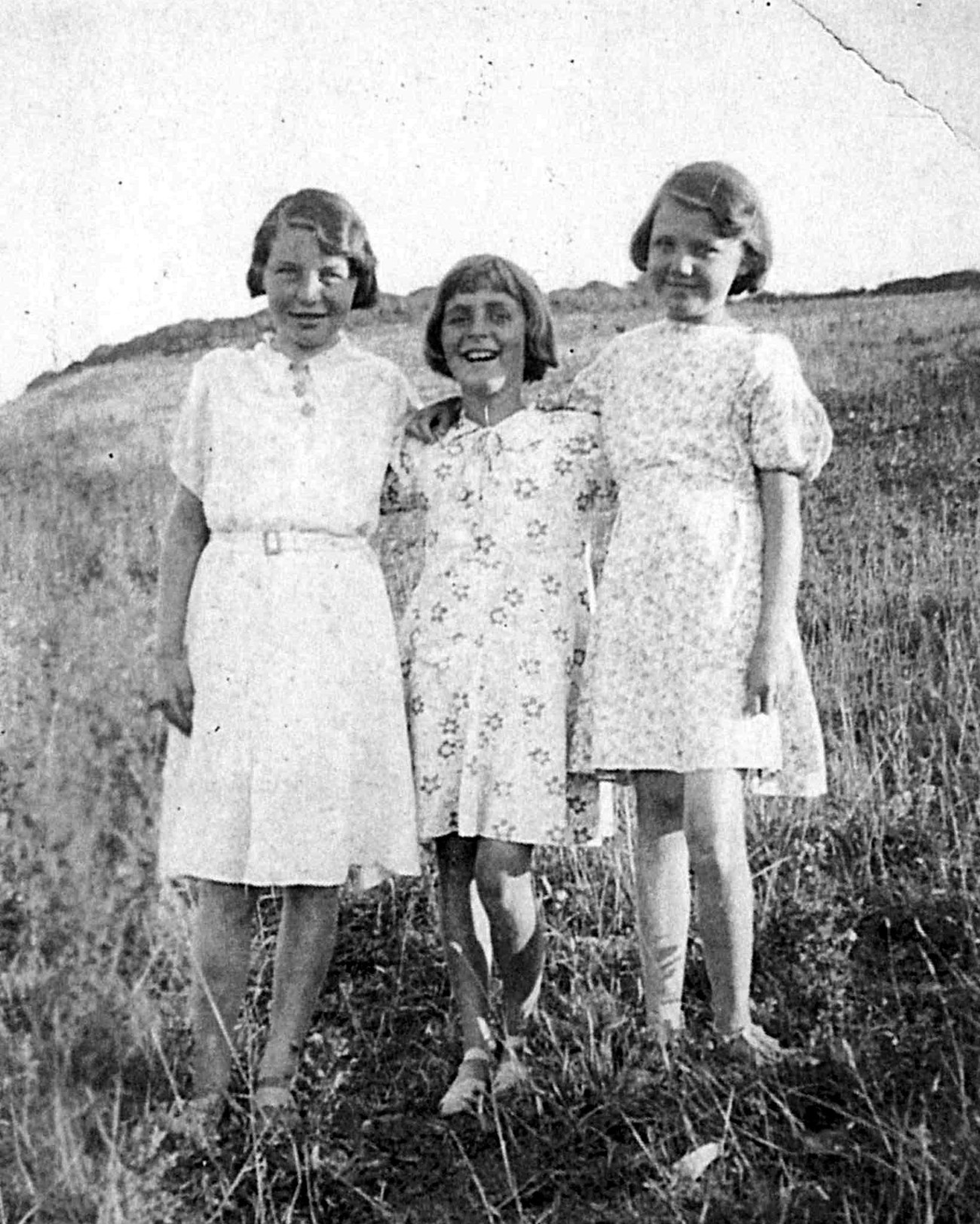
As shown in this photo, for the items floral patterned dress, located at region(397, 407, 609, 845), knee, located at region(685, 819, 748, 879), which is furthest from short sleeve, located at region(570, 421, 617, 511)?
knee, located at region(685, 819, 748, 879)

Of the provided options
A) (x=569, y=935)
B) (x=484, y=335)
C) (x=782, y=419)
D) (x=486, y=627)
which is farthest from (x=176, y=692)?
(x=782, y=419)

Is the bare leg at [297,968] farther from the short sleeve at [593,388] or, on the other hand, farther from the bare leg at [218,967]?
the short sleeve at [593,388]

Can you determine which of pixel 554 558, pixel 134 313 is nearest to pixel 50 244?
pixel 134 313

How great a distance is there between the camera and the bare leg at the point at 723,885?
268cm

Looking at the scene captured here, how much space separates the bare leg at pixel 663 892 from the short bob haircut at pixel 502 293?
84cm

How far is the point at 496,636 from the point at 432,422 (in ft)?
1.44

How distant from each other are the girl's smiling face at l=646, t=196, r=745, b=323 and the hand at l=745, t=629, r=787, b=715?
2.06ft

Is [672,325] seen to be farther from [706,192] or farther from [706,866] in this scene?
[706,866]

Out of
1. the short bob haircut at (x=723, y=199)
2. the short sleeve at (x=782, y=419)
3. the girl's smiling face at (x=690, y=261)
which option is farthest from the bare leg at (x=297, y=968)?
the short bob haircut at (x=723, y=199)

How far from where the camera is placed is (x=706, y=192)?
2781 millimetres

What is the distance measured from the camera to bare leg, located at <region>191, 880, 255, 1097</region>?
274 centimetres

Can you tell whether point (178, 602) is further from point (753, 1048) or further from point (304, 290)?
point (753, 1048)

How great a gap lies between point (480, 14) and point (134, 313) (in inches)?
36.4

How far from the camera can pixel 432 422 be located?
2.91 m
